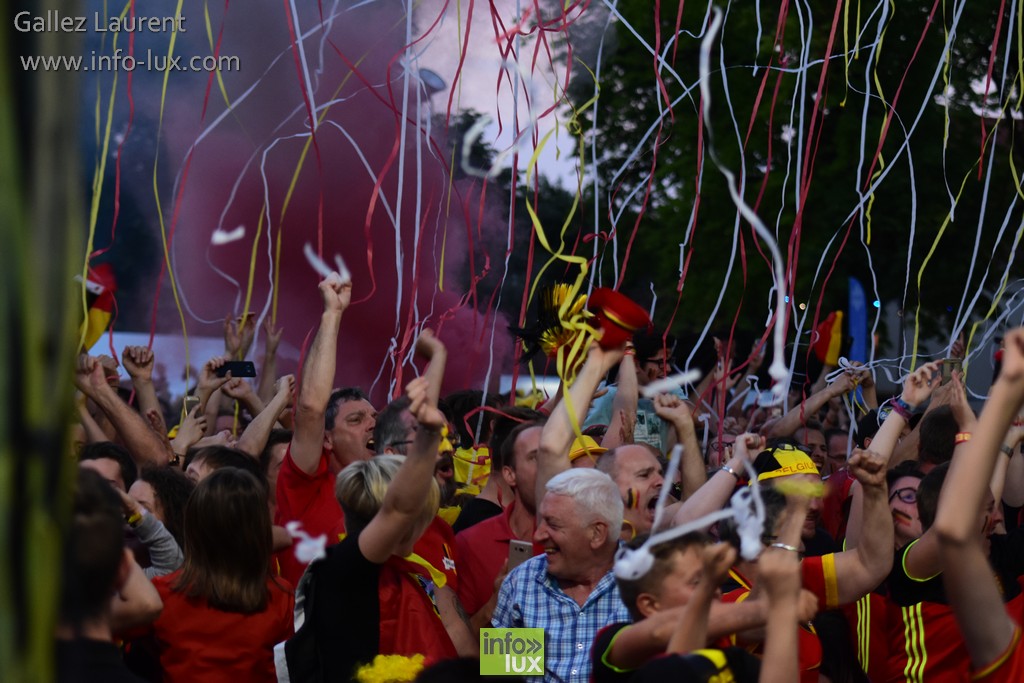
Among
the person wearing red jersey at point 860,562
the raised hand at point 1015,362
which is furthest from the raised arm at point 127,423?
the raised hand at point 1015,362

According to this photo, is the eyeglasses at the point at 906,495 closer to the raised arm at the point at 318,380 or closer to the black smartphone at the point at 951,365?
the black smartphone at the point at 951,365

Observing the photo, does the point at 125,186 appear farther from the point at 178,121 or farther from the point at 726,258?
the point at 726,258

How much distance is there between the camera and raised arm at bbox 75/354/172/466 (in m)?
4.71

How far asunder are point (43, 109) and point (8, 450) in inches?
14.8

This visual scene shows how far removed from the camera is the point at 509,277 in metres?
11.4

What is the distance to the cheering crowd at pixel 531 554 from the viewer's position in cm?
247

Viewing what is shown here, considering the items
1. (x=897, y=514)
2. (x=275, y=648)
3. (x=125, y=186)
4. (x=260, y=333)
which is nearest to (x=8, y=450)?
(x=275, y=648)

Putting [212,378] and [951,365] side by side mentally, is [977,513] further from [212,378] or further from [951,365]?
[212,378]

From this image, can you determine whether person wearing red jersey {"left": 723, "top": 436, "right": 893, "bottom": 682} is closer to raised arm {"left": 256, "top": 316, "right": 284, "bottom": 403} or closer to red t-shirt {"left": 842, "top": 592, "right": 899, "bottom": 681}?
red t-shirt {"left": 842, "top": 592, "right": 899, "bottom": 681}

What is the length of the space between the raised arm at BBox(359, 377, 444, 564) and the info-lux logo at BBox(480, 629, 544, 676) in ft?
1.26

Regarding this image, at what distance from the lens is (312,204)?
9.56 meters

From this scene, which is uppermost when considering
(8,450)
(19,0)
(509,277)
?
(509,277)

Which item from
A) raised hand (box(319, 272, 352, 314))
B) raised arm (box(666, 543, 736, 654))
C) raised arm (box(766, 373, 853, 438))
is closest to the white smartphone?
raised hand (box(319, 272, 352, 314))

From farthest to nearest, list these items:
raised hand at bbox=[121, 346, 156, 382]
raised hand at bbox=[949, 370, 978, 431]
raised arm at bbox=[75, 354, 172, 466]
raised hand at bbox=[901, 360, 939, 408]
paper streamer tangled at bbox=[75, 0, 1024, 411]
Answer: paper streamer tangled at bbox=[75, 0, 1024, 411], raised hand at bbox=[121, 346, 156, 382], raised arm at bbox=[75, 354, 172, 466], raised hand at bbox=[901, 360, 939, 408], raised hand at bbox=[949, 370, 978, 431]
